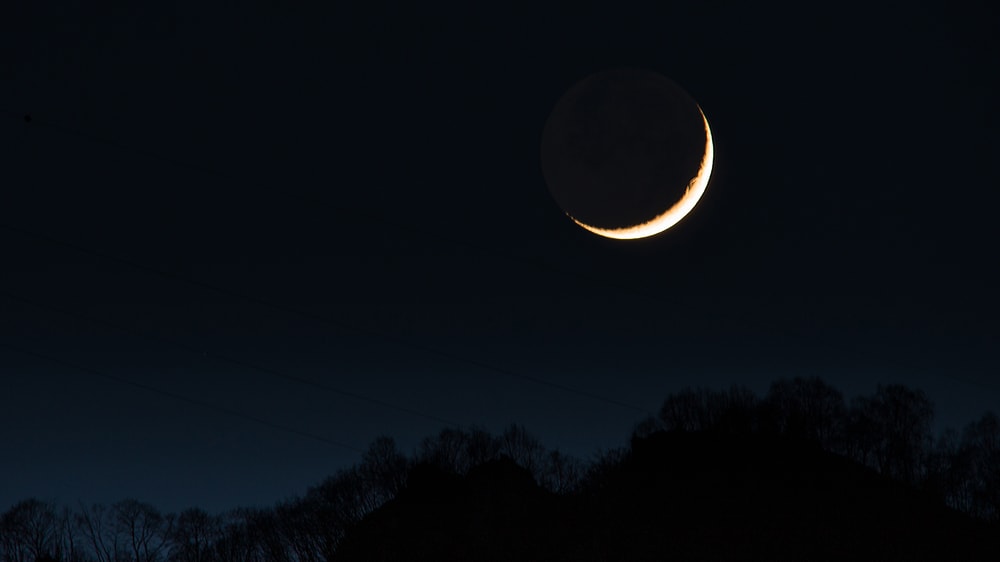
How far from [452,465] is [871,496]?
180 ft

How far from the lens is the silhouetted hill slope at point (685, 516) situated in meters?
124

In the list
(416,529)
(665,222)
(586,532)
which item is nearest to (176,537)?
(416,529)

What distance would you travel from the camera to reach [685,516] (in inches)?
5433

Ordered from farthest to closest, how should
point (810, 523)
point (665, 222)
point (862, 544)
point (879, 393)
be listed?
point (879, 393) < point (810, 523) < point (862, 544) < point (665, 222)

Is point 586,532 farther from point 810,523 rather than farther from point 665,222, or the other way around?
point 665,222

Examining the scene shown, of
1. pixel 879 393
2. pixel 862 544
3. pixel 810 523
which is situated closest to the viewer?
pixel 862 544

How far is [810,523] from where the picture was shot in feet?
440

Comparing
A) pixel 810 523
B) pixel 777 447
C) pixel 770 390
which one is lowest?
pixel 810 523

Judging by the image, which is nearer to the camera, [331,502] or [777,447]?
[331,502]

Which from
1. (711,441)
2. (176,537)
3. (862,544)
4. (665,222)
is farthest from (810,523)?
(665,222)

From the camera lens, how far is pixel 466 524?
127 m

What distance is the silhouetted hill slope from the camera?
123625mm

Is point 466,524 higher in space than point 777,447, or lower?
lower

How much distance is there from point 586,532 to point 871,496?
1554 inches
